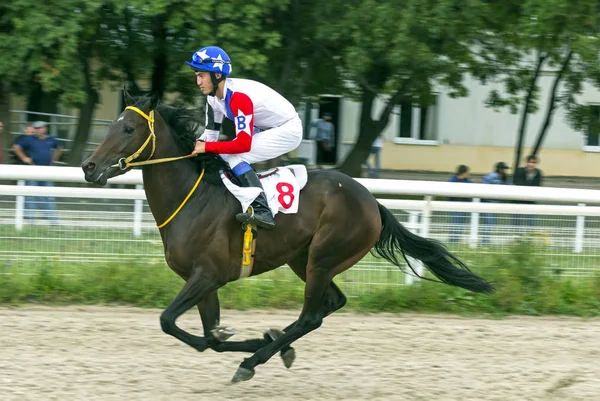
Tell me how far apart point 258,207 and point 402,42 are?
8822mm

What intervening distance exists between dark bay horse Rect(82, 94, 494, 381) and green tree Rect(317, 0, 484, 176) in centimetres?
830

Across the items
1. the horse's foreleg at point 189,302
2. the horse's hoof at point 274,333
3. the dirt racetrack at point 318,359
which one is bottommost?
the dirt racetrack at point 318,359

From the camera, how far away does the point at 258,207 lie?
5.52 metres

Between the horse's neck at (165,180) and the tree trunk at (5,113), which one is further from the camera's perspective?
the tree trunk at (5,113)

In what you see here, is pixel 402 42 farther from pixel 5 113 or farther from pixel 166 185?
pixel 166 185

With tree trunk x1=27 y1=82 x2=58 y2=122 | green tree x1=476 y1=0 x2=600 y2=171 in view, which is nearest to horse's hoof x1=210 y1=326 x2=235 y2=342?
green tree x1=476 y1=0 x2=600 y2=171

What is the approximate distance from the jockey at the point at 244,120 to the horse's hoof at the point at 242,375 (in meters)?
0.84

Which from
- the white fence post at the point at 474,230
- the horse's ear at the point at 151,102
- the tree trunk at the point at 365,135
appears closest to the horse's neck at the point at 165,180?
the horse's ear at the point at 151,102

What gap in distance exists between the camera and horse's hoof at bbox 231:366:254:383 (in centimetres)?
532

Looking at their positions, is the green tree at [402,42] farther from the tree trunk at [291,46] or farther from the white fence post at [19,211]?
the white fence post at [19,211]

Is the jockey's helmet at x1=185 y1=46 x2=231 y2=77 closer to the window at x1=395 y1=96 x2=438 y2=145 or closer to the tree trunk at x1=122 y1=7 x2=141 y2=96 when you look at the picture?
the tree trunk at x1=122 y1=7 x2=141 y2=96

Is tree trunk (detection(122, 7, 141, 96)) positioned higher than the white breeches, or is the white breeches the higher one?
tree trunk (detection(122, 7, 141, 96))

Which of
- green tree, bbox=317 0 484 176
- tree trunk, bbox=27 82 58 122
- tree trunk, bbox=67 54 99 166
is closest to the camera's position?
green tree, bbox=317 0 484 176

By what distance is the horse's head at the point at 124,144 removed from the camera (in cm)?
532
